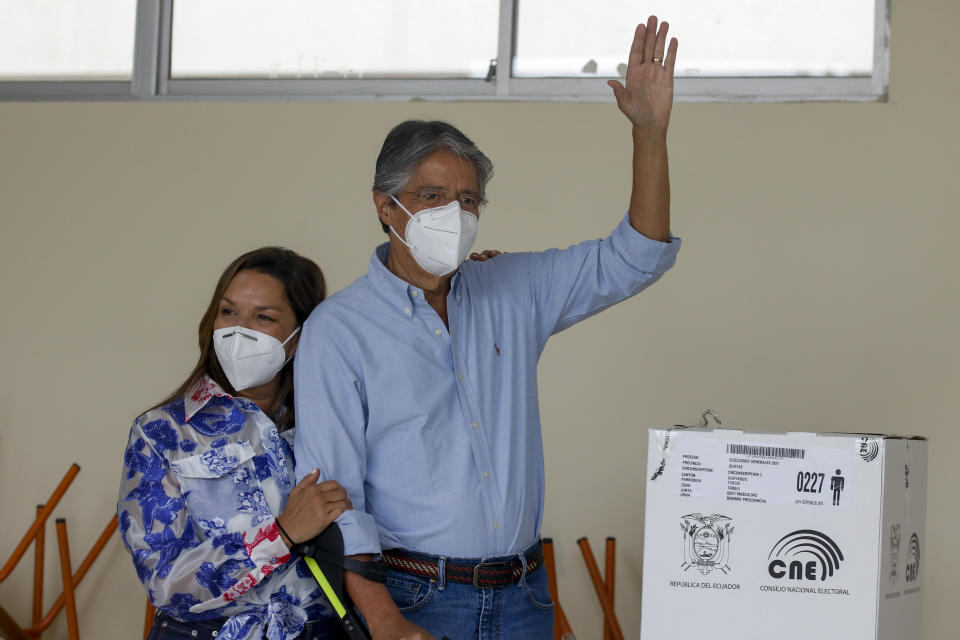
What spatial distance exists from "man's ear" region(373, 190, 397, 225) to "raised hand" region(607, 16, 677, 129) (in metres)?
0.40

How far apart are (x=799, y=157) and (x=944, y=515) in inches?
43.3

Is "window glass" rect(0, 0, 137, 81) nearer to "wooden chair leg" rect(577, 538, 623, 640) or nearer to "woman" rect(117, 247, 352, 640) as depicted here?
"woman" rect(117, 247, 352, 640)

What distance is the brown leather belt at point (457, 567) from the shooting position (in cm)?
155

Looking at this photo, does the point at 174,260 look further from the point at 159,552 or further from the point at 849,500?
the point at 849,500

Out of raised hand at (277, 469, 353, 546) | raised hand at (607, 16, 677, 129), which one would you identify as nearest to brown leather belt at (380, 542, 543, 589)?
raised hand at (277, 469, 353, 546)

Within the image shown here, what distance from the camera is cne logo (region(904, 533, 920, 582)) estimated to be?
1536mm

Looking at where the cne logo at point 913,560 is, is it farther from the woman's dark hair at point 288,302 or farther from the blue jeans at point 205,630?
the woman's dark hair at point 288,302

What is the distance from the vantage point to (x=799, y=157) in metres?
3.04

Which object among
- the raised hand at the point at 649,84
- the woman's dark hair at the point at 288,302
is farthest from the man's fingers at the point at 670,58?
the woman's dark hair at the point at 288,302

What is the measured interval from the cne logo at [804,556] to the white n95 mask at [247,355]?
0.93 metres

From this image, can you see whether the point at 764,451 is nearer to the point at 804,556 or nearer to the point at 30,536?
the point at 804,556

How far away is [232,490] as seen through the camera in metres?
1.75

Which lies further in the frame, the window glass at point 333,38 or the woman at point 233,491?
the window glass at point 333,38

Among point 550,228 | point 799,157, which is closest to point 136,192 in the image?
point 550,228
